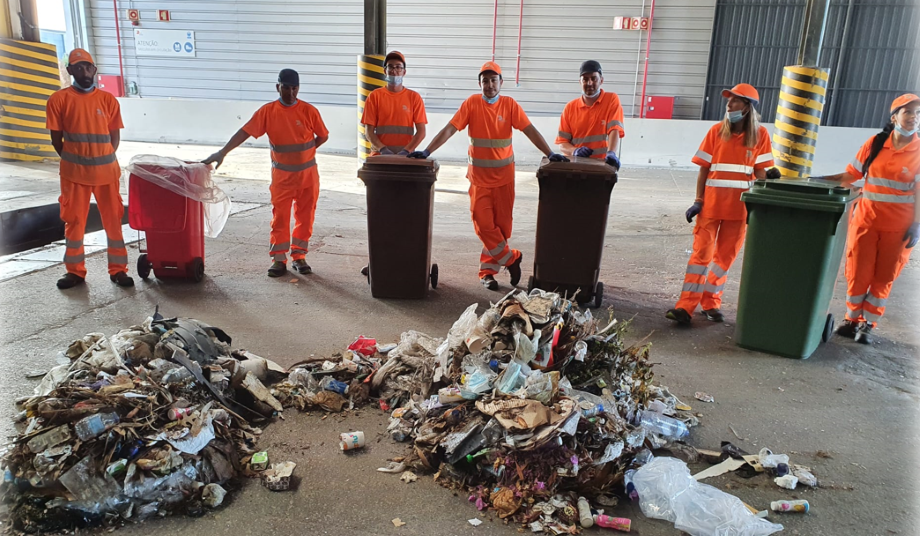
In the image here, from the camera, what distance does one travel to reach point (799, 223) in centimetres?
413

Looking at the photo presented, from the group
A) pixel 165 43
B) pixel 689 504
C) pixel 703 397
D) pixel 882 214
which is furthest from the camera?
pixel 165 43

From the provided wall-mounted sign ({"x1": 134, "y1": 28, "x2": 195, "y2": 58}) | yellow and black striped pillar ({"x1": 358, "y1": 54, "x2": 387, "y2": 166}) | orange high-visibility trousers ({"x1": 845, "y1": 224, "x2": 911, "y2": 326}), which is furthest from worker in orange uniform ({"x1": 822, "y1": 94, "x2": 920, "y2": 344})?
wall-mounted sign ({"x1": 134, "y1": 28, "x2": 195, "y2": 58})

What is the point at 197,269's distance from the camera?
5578 millimetres

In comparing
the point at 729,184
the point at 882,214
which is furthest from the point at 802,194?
the point at 882,214

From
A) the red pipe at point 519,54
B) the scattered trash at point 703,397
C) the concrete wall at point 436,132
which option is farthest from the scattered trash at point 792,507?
the red pipe at point 519,54

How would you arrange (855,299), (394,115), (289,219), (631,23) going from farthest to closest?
(631,23)
(289,219)
(394,115)
(855,299)

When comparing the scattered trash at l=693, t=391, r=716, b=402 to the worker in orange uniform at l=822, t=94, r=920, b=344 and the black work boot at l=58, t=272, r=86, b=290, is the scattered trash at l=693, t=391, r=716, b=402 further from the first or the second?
the black work boot at l=58, t=272, r=86, b=290

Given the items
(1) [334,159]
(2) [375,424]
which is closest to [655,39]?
(1) [334,159]

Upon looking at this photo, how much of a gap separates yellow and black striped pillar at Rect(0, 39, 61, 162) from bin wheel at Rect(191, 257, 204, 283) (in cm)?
907

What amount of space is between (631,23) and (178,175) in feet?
43.6

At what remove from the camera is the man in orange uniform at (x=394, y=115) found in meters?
5.71

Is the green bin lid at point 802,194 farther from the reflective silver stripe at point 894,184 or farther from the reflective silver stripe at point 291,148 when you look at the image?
the reflective silver stripe at point 291,148

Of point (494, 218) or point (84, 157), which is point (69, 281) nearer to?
point (84, 157)

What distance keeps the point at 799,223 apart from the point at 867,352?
1178 mm
